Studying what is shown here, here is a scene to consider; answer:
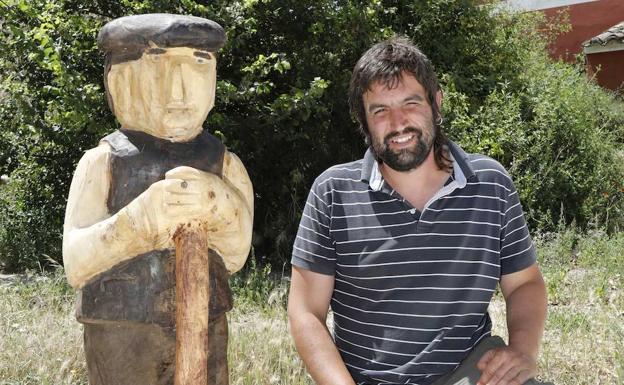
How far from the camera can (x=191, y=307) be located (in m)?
2.03

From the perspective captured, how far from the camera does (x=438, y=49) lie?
24.0ft

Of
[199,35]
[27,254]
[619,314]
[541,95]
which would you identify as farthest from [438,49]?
[199,35]

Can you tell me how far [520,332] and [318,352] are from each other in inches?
28.2

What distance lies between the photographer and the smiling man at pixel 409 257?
2.37 m

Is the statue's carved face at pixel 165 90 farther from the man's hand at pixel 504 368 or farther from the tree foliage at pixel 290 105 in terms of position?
the tree foliage at pixel 290 105

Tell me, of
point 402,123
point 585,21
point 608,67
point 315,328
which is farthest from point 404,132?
point 585,21

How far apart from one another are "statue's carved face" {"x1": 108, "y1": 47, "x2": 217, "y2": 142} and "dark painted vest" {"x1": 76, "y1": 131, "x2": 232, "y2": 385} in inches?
2.2

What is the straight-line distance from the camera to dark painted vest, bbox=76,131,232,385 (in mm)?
2088

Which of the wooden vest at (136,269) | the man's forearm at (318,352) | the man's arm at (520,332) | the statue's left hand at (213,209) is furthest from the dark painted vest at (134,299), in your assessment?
the man's arm at (520,332)

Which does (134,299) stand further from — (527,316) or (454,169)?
(527,316)

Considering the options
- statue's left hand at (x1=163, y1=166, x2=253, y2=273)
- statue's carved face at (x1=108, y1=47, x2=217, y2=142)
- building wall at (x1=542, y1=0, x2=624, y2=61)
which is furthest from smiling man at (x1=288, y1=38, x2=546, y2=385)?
building wall at (x1=542, y1=0, x2=624, y2=61)

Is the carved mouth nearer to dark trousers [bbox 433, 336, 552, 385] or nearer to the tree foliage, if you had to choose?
dark trousers [bbox 433, 336, 552, 385]

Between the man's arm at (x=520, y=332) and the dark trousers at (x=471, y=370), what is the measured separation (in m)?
0.03

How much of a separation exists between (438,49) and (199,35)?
221 inches
